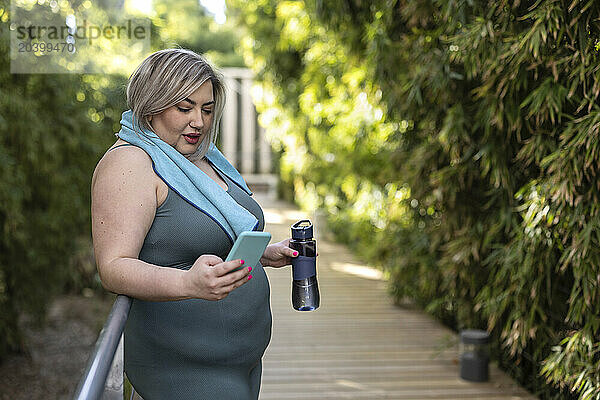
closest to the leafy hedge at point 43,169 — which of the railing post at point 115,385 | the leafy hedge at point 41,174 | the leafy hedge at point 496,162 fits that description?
the leafy hedge at point 41,174

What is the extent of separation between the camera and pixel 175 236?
130 centimetres

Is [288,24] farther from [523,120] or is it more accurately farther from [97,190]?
[97,190]

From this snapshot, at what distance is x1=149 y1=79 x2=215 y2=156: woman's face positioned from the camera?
1348 millimetres

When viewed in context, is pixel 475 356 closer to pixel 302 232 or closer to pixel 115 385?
pixel 302 232

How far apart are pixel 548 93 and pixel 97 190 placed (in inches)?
69.4

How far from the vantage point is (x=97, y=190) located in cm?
126

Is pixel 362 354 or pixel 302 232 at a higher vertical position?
pixel 302 232

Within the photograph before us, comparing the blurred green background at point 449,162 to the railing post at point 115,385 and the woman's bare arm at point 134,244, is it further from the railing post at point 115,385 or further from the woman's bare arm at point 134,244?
the railing post at point 115,385

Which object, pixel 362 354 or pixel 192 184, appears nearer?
pixel 192 184

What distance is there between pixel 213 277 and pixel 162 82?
40 centimetres

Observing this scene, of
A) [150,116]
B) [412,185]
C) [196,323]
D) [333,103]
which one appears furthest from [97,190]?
[333,103]

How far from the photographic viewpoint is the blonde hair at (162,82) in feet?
4.31

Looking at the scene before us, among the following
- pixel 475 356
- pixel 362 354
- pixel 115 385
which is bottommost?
pixel 362 354

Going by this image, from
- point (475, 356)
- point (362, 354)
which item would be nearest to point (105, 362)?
point (475, 356)
